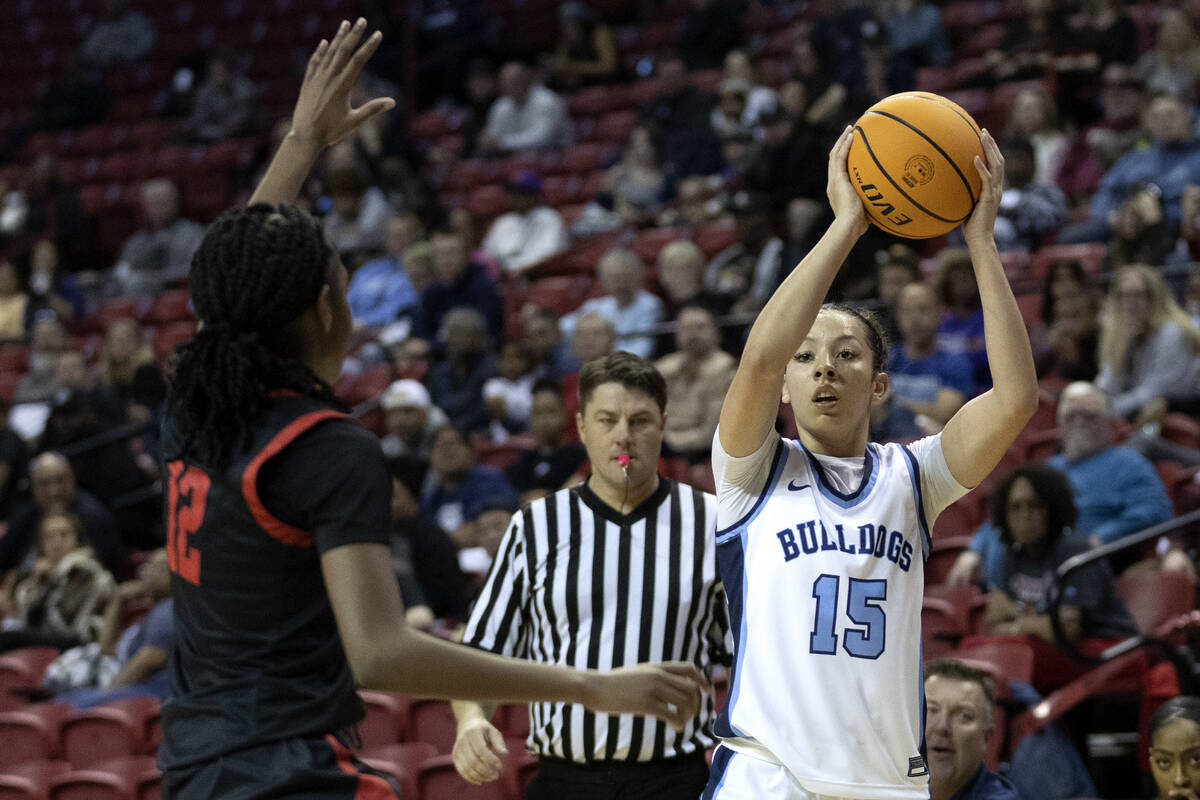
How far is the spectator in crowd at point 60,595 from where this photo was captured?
746cm

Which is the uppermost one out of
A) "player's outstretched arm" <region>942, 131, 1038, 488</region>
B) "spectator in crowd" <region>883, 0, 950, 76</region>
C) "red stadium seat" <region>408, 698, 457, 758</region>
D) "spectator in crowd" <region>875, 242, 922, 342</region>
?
"spectator in crowd" <region>883, 0, 950, 76</region>

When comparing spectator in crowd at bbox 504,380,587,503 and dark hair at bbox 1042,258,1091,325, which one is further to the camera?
spectator in crowd at bbox 504,380,587,503

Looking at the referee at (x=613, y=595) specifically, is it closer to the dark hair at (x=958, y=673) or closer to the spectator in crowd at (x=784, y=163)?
the dark hair at (x=958, y=673)

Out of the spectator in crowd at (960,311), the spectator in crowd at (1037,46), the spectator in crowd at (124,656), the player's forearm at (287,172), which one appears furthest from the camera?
the spectator in crowd at (1037,46)

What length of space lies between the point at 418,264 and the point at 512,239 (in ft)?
4.42

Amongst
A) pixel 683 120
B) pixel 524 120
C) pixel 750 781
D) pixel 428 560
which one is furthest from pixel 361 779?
pixel 524 120

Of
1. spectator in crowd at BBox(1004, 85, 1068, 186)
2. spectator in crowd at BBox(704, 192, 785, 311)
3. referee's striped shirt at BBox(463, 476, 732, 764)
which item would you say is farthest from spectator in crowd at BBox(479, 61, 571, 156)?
referee's striped shirt at BBox(463, 476, 732, 764)

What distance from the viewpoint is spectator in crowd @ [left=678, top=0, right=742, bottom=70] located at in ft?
42.7

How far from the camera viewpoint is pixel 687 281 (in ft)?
29.7

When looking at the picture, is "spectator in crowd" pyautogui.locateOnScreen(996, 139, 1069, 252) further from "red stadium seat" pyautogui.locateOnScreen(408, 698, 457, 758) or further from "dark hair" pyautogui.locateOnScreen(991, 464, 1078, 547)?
"red stadium seat" pyautogui.locateOnScreen(408, 698, 457, 758)

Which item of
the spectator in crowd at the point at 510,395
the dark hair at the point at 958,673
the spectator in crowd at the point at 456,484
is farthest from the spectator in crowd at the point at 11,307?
the dark hair at the point at 958,673

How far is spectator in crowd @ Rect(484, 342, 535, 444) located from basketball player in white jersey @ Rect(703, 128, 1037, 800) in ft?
19.5

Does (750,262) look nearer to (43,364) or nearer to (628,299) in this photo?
(628,299)

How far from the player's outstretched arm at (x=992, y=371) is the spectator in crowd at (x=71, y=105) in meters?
14.8
